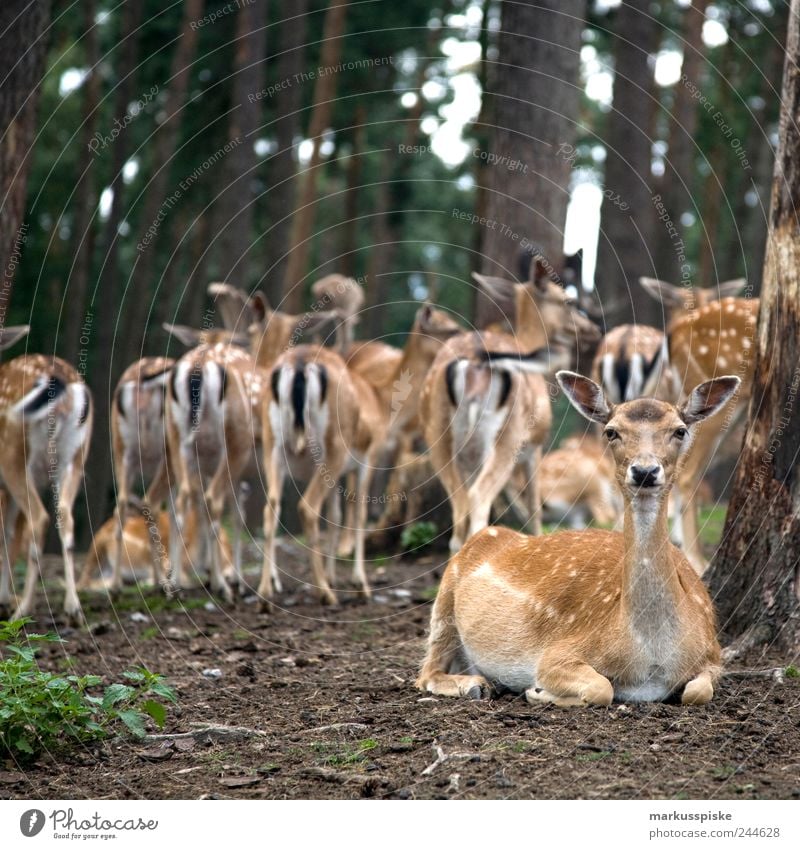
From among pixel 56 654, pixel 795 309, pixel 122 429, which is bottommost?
pixel 56 654

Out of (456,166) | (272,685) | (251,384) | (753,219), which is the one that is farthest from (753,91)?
(272,685)

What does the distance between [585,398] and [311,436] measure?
14.9 feet

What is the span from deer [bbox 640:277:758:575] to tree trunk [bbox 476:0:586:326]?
1259mm

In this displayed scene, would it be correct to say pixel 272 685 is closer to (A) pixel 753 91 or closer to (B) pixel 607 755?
(B) pixel 607 755

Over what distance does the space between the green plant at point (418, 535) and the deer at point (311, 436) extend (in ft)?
3.06

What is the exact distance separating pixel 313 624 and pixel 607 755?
407cm

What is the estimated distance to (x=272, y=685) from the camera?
6.37m

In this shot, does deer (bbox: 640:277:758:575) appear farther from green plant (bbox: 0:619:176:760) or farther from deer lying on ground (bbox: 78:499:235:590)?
green plant (bbox: 0:619:176:760)

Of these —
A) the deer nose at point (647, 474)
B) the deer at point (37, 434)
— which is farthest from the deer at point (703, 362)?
the deer at point (37, 434)

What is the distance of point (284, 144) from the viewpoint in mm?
17000

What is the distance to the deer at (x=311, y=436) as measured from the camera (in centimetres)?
950
